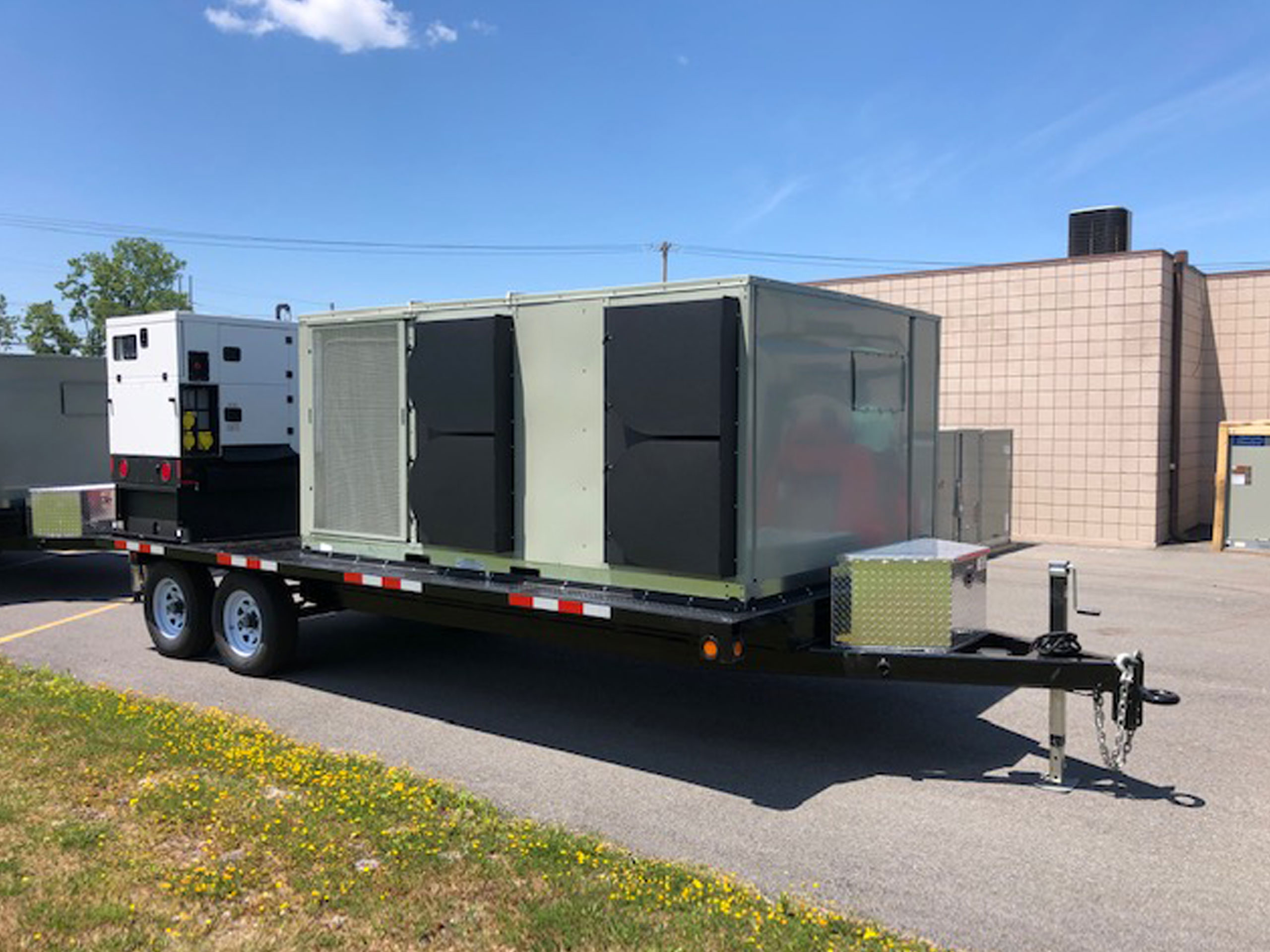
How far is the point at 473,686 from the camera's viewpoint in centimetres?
806

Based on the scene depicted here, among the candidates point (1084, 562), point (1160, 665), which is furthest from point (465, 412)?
point (1084, 562)

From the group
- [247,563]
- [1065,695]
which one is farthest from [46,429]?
[1065,695]

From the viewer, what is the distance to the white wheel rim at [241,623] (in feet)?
28.0

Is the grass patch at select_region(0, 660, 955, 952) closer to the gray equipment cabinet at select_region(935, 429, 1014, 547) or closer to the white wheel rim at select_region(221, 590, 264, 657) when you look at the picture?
the white wheel rim at select_region(221, 590, 264, 657)

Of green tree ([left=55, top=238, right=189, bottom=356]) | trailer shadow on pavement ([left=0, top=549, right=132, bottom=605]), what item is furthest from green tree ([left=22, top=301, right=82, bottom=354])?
trailer shadow on pavement ([left=0, top=549, right=132, bottom=605])

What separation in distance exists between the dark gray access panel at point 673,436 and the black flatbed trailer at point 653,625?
35cm

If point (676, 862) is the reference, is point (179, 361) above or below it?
above

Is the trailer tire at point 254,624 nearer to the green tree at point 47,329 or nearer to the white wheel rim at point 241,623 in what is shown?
the white wheel rim at point 241,623

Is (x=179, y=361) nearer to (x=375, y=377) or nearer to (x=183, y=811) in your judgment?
(x=375, y=377)

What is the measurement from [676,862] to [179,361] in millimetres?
6660

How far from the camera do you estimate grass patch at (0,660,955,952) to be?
379 cm

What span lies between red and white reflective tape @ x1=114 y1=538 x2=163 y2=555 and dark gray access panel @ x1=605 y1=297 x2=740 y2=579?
5.02m

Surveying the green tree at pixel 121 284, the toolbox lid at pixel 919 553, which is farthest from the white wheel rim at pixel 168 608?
the green tree at pixel 121 284

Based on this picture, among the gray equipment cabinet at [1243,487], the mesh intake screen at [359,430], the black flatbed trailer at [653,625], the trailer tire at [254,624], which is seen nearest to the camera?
the black flatbed trailer at [653,625]
